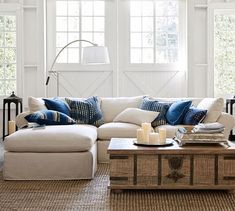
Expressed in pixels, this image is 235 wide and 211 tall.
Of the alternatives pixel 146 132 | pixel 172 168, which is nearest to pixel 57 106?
pixel 146 132

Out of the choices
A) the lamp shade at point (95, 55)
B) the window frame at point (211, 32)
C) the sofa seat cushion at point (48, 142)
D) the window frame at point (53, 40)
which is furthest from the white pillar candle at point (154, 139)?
the window frame at point (53, 40)

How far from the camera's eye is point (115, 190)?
3.93 metres

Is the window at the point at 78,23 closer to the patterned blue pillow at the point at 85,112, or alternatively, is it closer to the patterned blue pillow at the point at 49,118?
the patterned blue pillow at the point at 85,112

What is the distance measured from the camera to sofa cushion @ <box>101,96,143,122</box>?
20.1 feet

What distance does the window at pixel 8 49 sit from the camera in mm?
8156

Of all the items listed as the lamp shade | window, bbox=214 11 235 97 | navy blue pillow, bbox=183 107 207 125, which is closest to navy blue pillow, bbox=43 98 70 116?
the lamp shade

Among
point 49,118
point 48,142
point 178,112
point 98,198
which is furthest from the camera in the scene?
point 178,112

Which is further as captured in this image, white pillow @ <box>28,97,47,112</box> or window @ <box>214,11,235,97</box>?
window @ <box>214,11,235,97</box>

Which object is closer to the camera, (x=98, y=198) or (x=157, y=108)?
(x=98, y=198)

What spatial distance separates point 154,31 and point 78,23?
1422mm

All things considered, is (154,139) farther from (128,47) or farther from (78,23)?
(78,23)

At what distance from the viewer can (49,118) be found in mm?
5301

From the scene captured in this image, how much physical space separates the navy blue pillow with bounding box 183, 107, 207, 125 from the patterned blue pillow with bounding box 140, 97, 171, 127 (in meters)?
0.33

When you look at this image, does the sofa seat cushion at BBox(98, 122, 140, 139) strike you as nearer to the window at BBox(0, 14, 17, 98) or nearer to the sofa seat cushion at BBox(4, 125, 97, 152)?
the sofa seat cushion at BBox(4, 125, 97, 152)
